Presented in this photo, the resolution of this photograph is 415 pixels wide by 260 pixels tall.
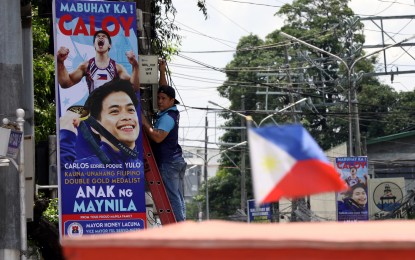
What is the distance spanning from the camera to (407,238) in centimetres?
394

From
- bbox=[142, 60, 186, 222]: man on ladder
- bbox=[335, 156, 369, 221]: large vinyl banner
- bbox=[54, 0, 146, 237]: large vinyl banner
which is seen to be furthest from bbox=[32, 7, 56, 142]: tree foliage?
bbox=[335, 156, 369, 221]: large vinyl banner

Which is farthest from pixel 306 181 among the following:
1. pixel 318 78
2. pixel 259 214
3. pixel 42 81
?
pixel 318 78

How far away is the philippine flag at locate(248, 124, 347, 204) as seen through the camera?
435 cm

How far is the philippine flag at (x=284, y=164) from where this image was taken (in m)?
4.35

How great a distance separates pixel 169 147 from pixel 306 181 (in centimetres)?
686

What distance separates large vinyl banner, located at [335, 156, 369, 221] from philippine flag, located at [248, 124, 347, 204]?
30119mm

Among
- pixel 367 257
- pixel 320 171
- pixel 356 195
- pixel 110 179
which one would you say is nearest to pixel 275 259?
pixel 367 257

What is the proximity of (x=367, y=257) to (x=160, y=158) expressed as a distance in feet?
24.6

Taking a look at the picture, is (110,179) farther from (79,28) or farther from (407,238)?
(407,238)

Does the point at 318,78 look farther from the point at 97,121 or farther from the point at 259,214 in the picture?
the point at 97,121

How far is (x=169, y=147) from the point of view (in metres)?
11.2

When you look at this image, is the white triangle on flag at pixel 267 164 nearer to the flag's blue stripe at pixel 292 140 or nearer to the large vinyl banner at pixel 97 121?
the flag's blue stripe at pixel 292 140

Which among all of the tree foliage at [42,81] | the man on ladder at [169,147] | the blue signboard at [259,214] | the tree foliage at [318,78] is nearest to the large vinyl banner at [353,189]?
the blue signboard at [259,214]

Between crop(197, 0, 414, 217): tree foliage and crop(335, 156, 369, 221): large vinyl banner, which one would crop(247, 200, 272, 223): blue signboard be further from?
crop(335, 156, 369, 221): large vinyl banner
